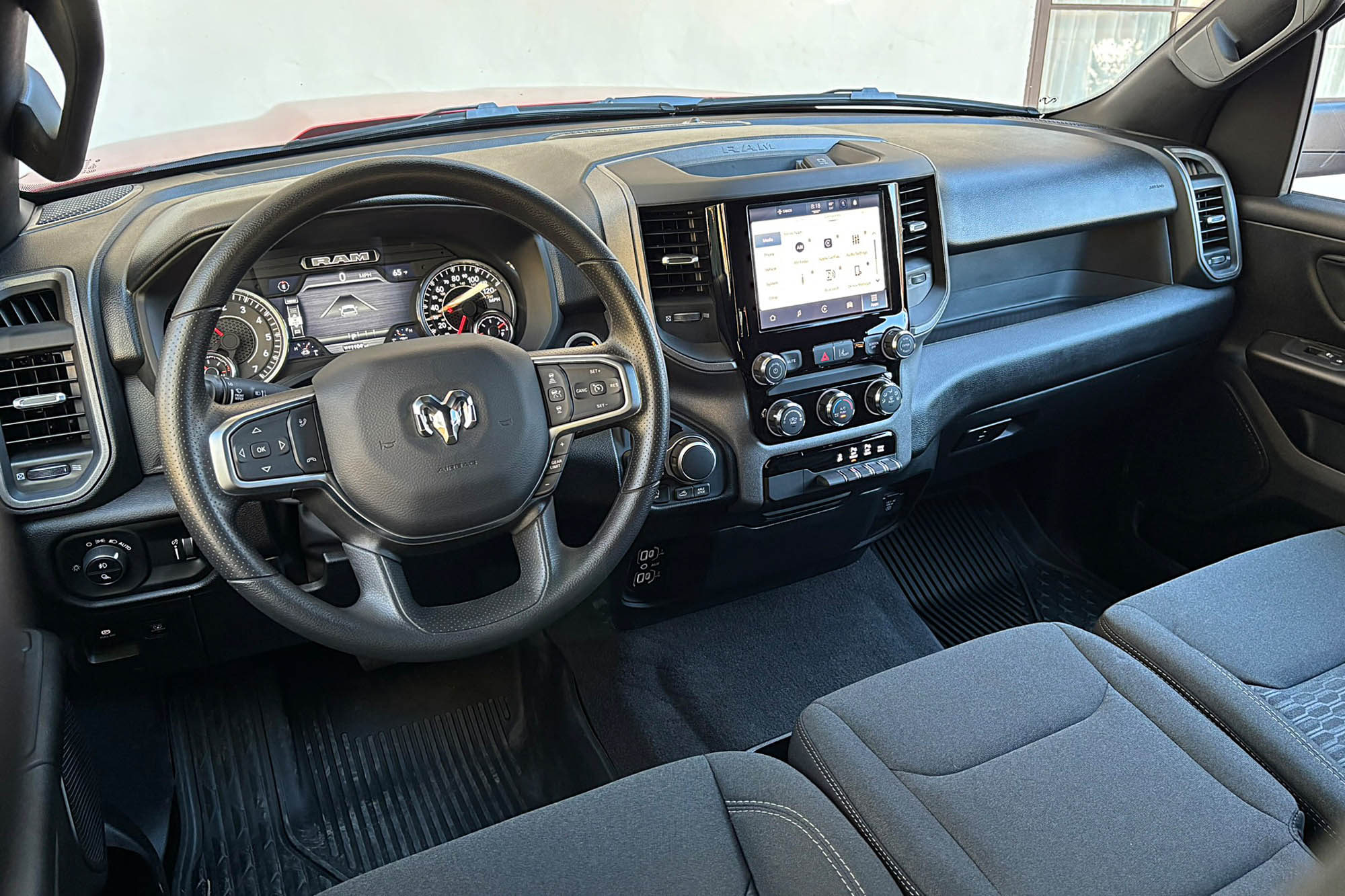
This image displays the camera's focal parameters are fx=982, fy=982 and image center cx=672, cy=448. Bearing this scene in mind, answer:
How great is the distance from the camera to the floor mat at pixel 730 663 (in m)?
1.95

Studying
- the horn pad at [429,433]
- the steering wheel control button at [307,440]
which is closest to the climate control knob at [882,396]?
the horn pad at [429,433]

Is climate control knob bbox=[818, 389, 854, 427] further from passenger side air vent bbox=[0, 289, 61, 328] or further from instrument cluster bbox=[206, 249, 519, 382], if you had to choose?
passenger side air vent bbox=[0, 289, 61, 328]

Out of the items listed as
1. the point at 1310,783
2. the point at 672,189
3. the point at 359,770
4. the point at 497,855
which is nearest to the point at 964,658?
the point at 1310,783

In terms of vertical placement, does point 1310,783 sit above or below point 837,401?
below

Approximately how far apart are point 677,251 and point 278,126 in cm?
79

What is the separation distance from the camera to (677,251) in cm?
155

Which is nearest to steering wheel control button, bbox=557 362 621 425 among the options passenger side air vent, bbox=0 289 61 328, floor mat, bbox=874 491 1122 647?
passenger side air vent, bbox=0 289 61 328

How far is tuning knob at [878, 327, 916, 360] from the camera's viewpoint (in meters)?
1.67

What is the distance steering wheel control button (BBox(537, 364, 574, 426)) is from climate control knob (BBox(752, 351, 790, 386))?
43cm

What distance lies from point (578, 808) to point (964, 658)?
57 cm

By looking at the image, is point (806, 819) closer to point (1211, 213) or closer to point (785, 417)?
point (785, 417)

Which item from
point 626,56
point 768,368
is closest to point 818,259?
point 768,368

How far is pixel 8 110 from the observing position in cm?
132

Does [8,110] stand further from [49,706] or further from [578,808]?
[578,808]
